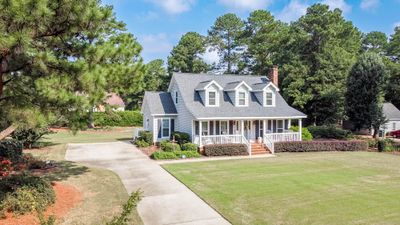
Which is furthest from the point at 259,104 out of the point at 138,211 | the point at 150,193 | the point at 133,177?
the point at 138,211

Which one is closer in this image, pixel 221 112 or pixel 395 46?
pixel 221 112

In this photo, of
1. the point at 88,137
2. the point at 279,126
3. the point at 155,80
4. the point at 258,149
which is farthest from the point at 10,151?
the point at 155,80

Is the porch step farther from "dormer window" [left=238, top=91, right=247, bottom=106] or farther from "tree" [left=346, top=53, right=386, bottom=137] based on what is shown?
"tree" [left=346, top=53, right=386, bottom=137]

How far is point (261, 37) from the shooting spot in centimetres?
5025

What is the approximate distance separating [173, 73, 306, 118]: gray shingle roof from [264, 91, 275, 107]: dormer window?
0.50 m

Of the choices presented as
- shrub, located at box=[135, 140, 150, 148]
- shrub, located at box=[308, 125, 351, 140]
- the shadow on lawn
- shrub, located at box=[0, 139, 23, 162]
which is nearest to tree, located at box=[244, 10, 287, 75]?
shrub, located at box=[308, 125, 351, 140]

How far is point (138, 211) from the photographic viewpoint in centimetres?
1061

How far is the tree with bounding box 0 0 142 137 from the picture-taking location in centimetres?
790

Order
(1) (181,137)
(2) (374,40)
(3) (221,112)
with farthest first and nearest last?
(2) (374,40) → (3) (221,112) → (1) (181,137)

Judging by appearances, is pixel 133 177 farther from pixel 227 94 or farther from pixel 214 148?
pixel 227 94

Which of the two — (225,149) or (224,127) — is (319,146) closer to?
(224,127)

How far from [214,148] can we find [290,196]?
1097 cm

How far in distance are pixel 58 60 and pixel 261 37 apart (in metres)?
44.5

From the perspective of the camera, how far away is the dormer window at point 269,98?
28.5m
